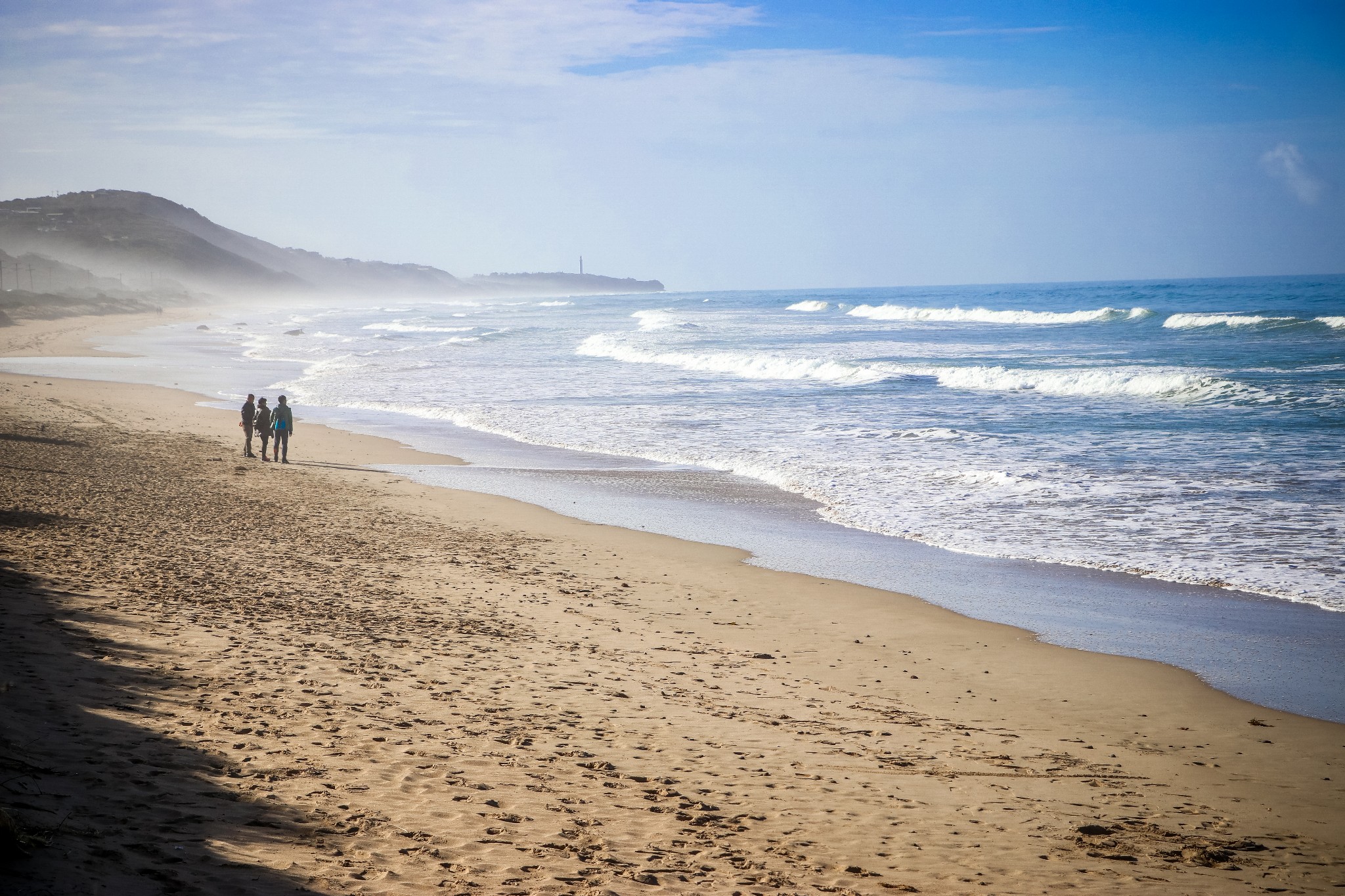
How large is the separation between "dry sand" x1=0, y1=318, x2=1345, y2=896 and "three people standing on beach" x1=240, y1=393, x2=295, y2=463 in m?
7.45

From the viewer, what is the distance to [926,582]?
10.7 metres

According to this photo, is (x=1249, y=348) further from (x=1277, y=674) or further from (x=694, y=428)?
(x=1277, y=674)

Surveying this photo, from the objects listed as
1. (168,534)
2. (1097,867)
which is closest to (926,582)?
(1097,867)

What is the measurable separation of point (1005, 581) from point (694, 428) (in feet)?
41.6

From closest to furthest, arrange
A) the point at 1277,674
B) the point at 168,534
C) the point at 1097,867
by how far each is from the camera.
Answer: the point at 1097,867 < the point at 1277,674 < the point at 168,534

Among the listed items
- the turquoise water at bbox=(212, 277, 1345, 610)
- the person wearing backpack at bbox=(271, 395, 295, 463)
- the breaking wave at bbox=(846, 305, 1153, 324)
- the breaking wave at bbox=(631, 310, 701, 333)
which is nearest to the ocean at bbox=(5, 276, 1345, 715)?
the turquoise water at bbox=(212, 277, 1345, 610)

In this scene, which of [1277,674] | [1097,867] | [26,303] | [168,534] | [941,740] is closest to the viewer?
[1097,867]

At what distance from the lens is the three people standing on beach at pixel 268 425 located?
61.0ft

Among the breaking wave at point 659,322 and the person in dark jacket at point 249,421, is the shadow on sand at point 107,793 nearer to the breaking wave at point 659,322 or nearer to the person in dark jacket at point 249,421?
the person in dark jacket at point 249,421

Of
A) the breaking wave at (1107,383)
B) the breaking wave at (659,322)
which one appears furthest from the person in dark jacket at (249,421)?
the breaking wave at (659,322)

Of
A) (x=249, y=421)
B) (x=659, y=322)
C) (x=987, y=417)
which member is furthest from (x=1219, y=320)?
(x=249, y=421)

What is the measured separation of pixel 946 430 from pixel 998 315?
56.7 metres

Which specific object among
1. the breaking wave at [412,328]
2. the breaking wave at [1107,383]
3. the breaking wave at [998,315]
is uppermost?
the breaking wave at [998,315]

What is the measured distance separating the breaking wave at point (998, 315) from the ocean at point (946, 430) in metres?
9.32
